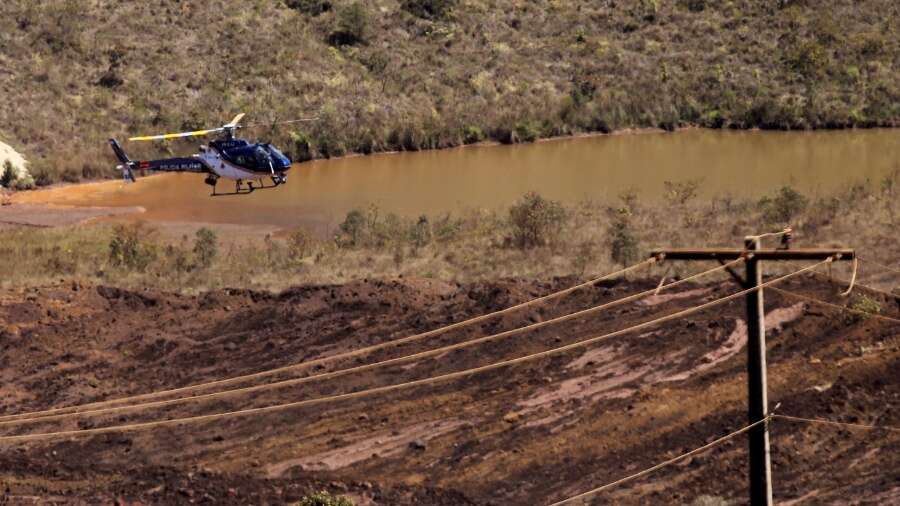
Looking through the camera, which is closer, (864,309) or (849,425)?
(849,425)

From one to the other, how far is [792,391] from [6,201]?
37.9 m

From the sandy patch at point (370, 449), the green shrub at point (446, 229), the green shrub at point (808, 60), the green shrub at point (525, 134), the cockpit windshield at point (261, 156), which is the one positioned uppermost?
the green shrub at point (808, 60)

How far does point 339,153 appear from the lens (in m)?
61.4

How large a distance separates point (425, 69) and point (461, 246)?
118 ft

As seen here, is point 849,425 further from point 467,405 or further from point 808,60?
point 808,60

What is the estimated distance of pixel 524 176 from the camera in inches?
2117

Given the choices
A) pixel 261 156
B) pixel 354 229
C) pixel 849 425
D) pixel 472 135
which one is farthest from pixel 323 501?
pixel 472 135

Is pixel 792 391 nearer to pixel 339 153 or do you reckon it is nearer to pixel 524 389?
pixel 524 389

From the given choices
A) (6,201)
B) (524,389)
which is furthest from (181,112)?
(524,389)

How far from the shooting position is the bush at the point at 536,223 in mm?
35625

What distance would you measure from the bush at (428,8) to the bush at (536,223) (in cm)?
4299

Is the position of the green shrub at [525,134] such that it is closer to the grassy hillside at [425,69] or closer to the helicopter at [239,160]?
the grassy hillside at [425,69]

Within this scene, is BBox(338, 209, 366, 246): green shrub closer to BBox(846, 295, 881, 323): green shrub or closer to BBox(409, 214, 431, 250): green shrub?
BBox(409, 214, 431, 250): green shrub

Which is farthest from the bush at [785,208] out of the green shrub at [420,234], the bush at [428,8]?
the bush at [428,8]
